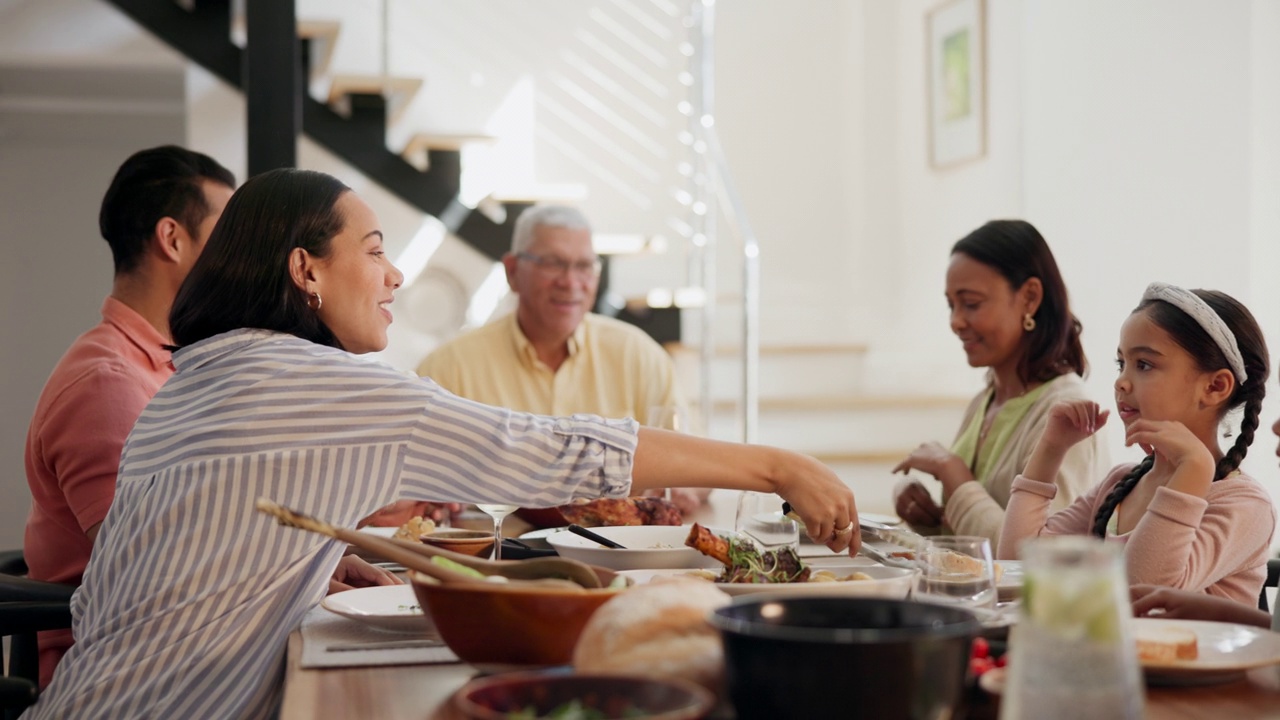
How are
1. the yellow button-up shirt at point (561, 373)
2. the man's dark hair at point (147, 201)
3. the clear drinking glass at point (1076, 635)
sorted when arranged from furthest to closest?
the yellow button-up shirt at point (561, 373) → the man's dark hair at point (147, 201) → the clear drinking glass at point (1076, 635)

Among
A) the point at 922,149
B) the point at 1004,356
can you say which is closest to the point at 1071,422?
the point at 1004,356

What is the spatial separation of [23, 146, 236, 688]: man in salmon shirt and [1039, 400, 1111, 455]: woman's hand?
1476 mm

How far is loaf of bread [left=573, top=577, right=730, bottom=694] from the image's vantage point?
818 millimetres

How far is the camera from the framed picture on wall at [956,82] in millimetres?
4996

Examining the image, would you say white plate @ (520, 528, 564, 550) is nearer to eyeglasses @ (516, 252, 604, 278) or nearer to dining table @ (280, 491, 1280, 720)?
dining table @ (280, 491, 1280, 720)

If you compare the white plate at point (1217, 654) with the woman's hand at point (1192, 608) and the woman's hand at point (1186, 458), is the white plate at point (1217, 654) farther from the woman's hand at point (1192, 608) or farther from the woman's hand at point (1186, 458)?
the woman's hand at point (1186, 458)

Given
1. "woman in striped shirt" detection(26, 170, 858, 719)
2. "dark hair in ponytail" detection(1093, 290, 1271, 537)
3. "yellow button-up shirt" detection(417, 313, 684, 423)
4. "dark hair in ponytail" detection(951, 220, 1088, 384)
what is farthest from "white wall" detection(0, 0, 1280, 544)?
"woman in striped shirt" detection(26, 170, 858, 719)

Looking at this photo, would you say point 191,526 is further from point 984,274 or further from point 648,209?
point 648,209

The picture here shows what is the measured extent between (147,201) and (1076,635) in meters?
2.09

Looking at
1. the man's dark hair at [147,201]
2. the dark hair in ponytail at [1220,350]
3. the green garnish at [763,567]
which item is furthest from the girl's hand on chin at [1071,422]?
the man's dark hair at [147,201]

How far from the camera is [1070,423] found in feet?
6.39

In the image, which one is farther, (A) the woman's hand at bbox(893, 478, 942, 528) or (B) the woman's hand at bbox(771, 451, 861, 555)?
(A) the woman's hand at bbox(893, 478, 942, 528)

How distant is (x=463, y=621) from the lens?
99cm

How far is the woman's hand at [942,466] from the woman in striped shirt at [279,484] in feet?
3.29
